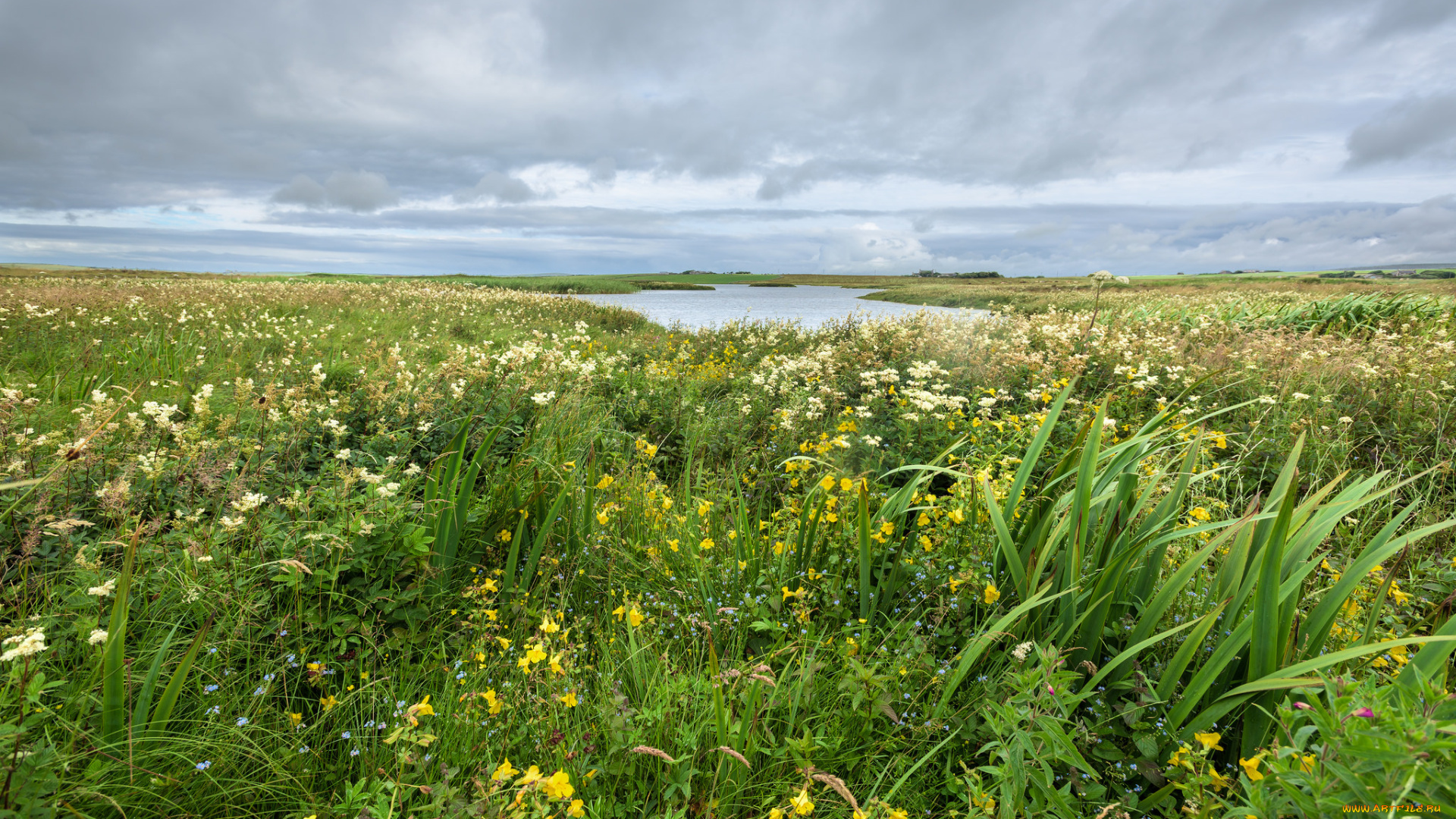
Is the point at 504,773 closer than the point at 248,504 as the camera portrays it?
Yes

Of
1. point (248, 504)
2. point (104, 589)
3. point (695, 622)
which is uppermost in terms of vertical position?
point (248, 504)

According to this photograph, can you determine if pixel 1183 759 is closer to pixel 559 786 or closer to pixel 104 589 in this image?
pixel 559 786

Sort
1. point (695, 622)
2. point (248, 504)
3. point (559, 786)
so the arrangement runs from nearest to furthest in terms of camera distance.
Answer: point (559, 786) < point (248, 504) < point (695, 622)

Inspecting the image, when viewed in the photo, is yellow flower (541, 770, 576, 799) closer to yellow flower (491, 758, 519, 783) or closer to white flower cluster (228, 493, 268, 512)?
yellow flower (491, 758, 519, 783)

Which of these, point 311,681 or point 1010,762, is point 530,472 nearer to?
→ point 311,681

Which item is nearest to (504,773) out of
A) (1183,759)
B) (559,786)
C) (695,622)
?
(559,786)

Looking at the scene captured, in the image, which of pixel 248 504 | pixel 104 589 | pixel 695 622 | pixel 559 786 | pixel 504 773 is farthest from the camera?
pixel 695 622

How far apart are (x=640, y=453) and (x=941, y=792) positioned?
297 cm

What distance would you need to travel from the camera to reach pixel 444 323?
1260cm

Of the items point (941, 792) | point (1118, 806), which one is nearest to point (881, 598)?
point (941, 792)

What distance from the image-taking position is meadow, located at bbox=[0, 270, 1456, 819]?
1.61 metres

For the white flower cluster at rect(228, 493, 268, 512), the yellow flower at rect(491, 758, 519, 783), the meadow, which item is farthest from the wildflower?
the yellow flower at rect(491, 758, 519, 783)

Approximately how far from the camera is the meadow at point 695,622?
1.61 m

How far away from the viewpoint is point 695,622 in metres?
2.51
